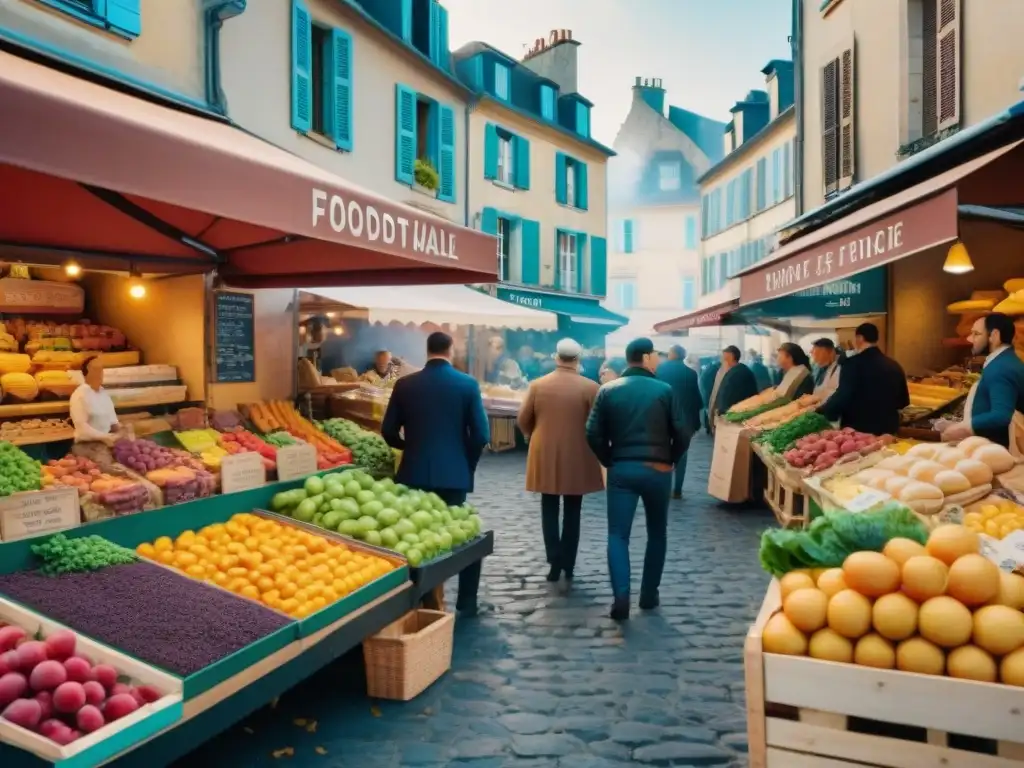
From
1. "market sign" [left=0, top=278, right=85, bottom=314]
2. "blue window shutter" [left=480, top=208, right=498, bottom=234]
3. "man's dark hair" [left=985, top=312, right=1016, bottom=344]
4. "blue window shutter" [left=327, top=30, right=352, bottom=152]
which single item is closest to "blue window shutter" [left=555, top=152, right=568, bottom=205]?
"blue window shutter" [left=480, top=208, right=498, bottom=234]

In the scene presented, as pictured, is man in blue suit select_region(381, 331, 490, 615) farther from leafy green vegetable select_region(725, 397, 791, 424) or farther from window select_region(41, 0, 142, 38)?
leafy green vegetable select_region(725, 397, 791, 424)

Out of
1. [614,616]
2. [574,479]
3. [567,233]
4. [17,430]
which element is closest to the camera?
[614,616]

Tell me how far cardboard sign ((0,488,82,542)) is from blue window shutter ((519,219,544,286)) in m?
17.2

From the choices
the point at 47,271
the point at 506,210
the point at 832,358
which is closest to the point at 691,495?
the point at 832,358

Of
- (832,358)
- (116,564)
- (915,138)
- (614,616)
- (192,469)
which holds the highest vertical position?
(915,138)

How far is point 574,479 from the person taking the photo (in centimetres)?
631

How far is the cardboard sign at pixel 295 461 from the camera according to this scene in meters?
5.67

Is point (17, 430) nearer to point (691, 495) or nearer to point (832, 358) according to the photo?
point (691, 495)

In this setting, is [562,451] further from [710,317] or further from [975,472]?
[710,317]

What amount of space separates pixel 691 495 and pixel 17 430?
749 centimetres

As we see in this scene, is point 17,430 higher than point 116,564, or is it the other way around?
point 17,430

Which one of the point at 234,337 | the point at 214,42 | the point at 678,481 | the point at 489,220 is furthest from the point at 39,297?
the point at 489,220

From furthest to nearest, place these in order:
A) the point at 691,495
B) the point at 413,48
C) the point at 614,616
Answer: the point at 413,48 → the point at 691,495 → the point at 614,616

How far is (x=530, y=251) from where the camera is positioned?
21031 mm
